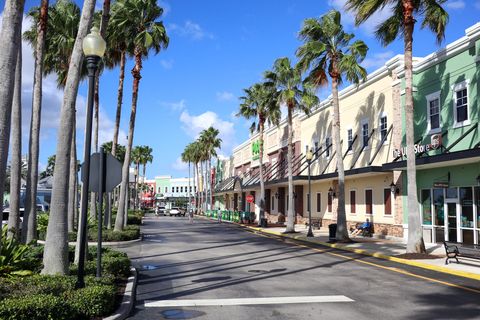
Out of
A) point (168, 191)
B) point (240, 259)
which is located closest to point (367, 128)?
point (240, 259)

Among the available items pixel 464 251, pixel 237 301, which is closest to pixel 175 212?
pixel 464 251

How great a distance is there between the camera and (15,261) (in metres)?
10.3

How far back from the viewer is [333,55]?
25094 millimetres

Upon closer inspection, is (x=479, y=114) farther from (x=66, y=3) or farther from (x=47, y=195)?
(x=47, y=195)

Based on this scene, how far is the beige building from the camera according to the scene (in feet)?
84.5

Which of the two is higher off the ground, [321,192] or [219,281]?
[321,192]

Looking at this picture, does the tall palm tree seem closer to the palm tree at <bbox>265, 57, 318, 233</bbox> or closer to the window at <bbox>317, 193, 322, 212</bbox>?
the palm tree at <bbox>265, 57, 318, 233</bbox>

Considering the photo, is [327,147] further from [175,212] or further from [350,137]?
[175,212]

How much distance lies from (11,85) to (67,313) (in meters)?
3.79

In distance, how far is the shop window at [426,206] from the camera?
2244 centimetres

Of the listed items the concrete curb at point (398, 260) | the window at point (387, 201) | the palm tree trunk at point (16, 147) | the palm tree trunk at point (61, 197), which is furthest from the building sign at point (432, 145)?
the palm tree trunk at point (16, 147)

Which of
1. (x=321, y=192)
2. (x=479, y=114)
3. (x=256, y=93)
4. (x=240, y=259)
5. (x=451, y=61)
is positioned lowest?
(x=240, y=259)

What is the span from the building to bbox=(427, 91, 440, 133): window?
47 millimetres

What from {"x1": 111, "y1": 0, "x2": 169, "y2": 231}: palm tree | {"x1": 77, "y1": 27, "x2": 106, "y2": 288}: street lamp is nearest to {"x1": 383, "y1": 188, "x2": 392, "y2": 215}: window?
{"x1": 111, "y1": 0, "x2": 169, "y2": 231}: palm tree
